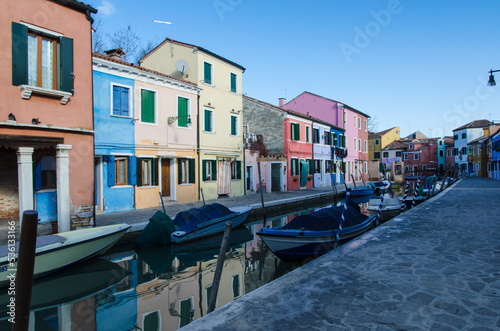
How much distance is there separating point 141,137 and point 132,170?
5.55ft

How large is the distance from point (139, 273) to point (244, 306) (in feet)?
16.8

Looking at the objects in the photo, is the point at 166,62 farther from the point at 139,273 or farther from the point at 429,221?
the point at 429,221

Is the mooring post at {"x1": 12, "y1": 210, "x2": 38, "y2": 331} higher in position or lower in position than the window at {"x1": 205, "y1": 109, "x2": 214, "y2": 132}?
lower

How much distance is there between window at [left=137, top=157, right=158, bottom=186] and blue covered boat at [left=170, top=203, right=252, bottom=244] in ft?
13.4

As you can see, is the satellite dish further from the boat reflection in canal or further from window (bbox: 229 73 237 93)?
the boat reflection in canal

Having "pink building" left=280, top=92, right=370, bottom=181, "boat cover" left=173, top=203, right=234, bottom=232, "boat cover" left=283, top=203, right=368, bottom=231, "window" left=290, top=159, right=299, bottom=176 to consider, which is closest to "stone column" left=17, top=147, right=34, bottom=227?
"boat cover" left=173, top=203, right=234, bottom=232

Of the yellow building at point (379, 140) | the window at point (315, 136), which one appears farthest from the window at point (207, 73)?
the yellow building at point (379, 140)

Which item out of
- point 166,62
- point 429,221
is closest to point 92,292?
point 429,221

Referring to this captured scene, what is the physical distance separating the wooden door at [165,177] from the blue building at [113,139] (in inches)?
84.0

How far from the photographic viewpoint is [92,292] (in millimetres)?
6785

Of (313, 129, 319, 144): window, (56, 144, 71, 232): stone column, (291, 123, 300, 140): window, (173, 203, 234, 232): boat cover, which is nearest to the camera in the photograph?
(56, 144, 71, 232): stone column

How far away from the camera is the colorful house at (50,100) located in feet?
29.0

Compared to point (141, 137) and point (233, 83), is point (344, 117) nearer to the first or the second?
point (233, 83)

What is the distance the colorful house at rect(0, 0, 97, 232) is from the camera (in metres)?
8.84
